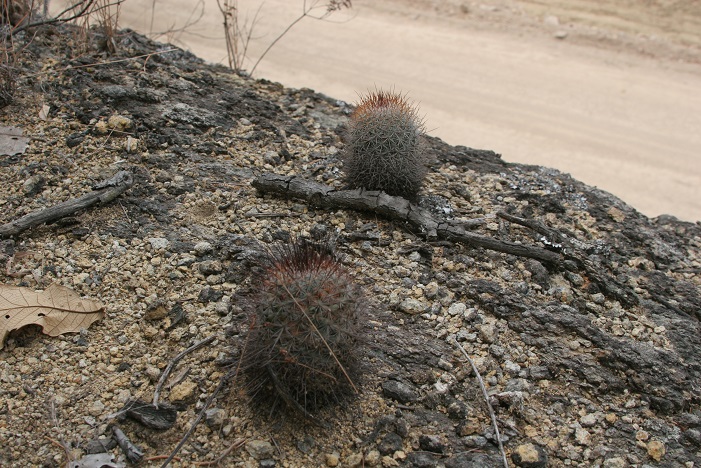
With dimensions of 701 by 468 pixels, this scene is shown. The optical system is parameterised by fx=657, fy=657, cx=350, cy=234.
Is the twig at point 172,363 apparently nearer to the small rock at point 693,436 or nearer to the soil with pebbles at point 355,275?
the soil with pebbles at point 355,275

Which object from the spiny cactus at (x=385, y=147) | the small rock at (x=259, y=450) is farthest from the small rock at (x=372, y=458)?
the spiny cactus at (x=385, y=147)

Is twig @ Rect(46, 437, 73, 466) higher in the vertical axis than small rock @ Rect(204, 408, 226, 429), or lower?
lower

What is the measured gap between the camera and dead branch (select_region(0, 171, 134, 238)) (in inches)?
137

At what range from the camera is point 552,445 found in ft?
9.40

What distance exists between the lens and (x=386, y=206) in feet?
12.7

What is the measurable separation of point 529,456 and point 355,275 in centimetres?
119

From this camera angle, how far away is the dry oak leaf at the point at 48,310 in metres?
2.98

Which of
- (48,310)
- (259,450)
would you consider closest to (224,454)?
(259,450)

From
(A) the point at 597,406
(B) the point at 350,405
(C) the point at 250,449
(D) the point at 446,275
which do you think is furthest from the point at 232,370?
(A) the point at 597,406

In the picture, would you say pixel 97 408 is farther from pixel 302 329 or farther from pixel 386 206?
pixel 386 206

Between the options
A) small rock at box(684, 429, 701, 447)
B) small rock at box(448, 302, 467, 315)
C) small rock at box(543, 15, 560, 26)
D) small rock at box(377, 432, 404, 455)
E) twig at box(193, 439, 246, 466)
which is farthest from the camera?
small rock at box(543, 15, 560, 26)

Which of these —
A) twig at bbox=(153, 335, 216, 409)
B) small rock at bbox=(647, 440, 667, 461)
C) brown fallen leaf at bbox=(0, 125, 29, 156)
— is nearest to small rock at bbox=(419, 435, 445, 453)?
small rock at bbox=(647, 440, 667, 461)

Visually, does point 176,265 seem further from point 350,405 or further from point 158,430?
point 350,405

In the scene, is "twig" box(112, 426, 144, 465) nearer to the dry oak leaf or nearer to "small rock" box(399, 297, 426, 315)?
the dry oak leaf
